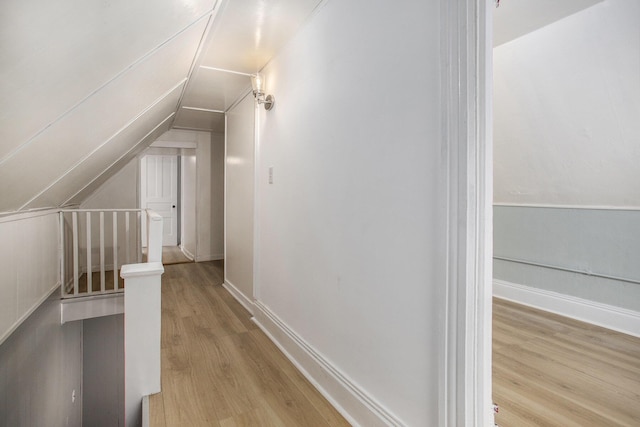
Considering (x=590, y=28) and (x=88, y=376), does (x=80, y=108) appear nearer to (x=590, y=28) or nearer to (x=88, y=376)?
(x=590, y=28)

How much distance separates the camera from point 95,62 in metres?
1.14

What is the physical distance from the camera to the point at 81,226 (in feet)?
14.0

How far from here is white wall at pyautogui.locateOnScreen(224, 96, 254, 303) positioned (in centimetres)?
304

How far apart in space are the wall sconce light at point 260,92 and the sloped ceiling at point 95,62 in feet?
0.33

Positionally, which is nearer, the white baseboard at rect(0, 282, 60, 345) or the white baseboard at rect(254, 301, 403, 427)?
the white baseboard at rect(254, 301, 403, 427)

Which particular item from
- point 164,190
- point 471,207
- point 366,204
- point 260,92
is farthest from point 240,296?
point 164,190

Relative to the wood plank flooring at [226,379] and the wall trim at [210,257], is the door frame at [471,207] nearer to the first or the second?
the wood plank flooring at [226,379]

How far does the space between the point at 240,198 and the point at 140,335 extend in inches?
68.7

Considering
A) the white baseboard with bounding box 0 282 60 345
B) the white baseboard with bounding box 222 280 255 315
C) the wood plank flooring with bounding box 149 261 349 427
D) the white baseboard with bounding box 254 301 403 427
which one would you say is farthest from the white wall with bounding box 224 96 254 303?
the white baseboard with bounding box 0 282 60 345

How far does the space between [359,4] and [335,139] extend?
63cm

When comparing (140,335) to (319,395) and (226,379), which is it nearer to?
(226,379)

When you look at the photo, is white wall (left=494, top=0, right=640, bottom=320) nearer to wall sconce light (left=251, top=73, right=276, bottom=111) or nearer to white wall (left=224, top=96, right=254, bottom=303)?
wall sconce light (left=251, top=73, right=276, bottom=111)

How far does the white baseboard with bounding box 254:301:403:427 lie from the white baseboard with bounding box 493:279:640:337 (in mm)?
2283

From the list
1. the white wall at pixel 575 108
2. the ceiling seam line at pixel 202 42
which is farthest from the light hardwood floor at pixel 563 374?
the ceiling seam line at pixel 202 42
